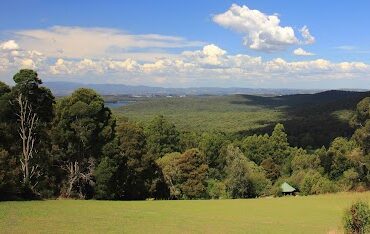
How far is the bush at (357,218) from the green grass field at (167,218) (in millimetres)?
3962

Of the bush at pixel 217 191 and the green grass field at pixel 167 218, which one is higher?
the green grass field at pixel 167 218

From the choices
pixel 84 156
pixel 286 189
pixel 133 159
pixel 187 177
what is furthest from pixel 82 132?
pixel 286 189

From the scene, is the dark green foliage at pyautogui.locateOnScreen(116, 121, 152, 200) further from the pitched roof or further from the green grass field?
the pitched roof

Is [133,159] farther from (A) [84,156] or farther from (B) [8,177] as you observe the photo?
(B) [8,177]

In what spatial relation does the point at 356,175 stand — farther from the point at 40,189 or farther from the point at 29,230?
the point at 29,230

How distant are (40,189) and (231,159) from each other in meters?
30.6

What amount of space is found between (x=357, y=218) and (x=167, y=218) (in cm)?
1264

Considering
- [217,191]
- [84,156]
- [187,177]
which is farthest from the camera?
[217,191]

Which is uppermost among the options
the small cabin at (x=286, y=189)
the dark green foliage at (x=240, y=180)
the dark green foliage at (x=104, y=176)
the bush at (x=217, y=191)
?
the dark green foliage at (x=104, y=176)

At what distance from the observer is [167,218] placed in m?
26.0

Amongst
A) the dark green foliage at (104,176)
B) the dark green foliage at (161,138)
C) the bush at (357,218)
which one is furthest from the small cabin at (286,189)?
the bush at (357,218)

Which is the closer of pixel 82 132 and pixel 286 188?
pixel 82 132

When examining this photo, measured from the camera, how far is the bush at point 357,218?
16013 mm

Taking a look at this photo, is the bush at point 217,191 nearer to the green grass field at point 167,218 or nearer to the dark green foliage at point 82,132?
the green grass field at point 167,218
